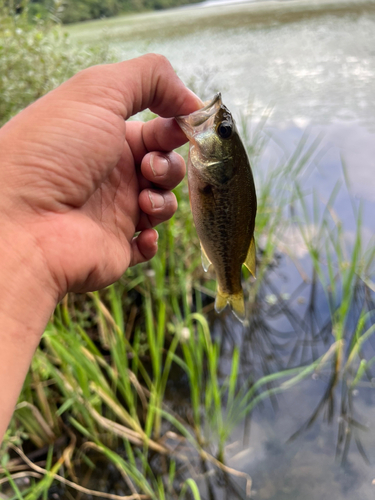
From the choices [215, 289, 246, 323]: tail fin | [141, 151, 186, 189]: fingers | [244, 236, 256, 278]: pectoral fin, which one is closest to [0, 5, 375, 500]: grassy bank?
[215, 289, 246, 323]: tail fin

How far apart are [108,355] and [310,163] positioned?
361cm

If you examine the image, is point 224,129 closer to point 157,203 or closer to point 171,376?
point 157,203

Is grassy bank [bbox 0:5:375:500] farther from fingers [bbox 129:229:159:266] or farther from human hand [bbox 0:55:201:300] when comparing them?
human hand [bbox 0:55:201:300]

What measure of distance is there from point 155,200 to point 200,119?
1.49 feet

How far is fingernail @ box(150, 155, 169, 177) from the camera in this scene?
1740 millimetres

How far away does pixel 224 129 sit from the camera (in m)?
1.52

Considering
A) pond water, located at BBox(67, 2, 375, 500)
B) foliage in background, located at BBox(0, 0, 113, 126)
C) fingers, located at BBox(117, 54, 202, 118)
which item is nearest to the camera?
fingers, located at BBox(117, 54, 202, 118)

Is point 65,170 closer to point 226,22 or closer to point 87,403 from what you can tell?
point 87,403

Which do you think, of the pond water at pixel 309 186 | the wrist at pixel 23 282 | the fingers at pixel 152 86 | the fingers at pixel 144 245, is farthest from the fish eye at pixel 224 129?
the pond water at pixel 309 186

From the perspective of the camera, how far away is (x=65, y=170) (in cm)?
139

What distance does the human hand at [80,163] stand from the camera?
51.3 inches

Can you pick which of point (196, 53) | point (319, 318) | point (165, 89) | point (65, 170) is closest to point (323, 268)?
point (319, 318)

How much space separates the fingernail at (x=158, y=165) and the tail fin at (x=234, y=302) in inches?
24.0

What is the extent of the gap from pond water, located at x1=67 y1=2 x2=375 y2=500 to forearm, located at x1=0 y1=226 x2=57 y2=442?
1837mm
